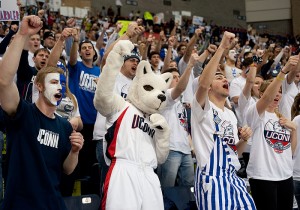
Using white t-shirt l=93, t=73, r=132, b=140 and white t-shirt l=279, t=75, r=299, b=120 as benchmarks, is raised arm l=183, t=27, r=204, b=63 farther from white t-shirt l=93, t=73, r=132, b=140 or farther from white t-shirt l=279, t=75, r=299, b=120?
white t-shirt l=93, t=73, r=132, b=140

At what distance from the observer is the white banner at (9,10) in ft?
17.5

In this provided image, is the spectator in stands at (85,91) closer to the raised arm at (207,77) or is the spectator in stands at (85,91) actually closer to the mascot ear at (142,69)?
the mascot ear at (142,69)

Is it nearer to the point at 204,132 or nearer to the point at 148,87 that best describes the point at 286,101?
the point at 204,132

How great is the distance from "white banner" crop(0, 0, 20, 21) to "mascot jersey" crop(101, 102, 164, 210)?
102 inches

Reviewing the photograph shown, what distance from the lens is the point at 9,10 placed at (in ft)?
17.6

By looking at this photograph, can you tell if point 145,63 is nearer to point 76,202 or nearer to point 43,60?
point 76,202

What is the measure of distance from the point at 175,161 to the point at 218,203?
1.26 metres

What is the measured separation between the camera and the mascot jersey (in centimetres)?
313

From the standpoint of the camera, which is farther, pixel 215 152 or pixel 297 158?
pixel 297 158

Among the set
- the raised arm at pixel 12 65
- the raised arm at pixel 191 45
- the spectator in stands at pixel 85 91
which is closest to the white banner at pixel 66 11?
the raised arm at pixel 191 45

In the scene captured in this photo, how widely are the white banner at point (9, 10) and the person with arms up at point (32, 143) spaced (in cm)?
265

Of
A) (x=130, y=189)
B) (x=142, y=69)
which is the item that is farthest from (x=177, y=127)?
(x=130, y=189)

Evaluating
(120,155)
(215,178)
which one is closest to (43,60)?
(120,155)

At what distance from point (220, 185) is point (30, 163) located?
57.7 inches
